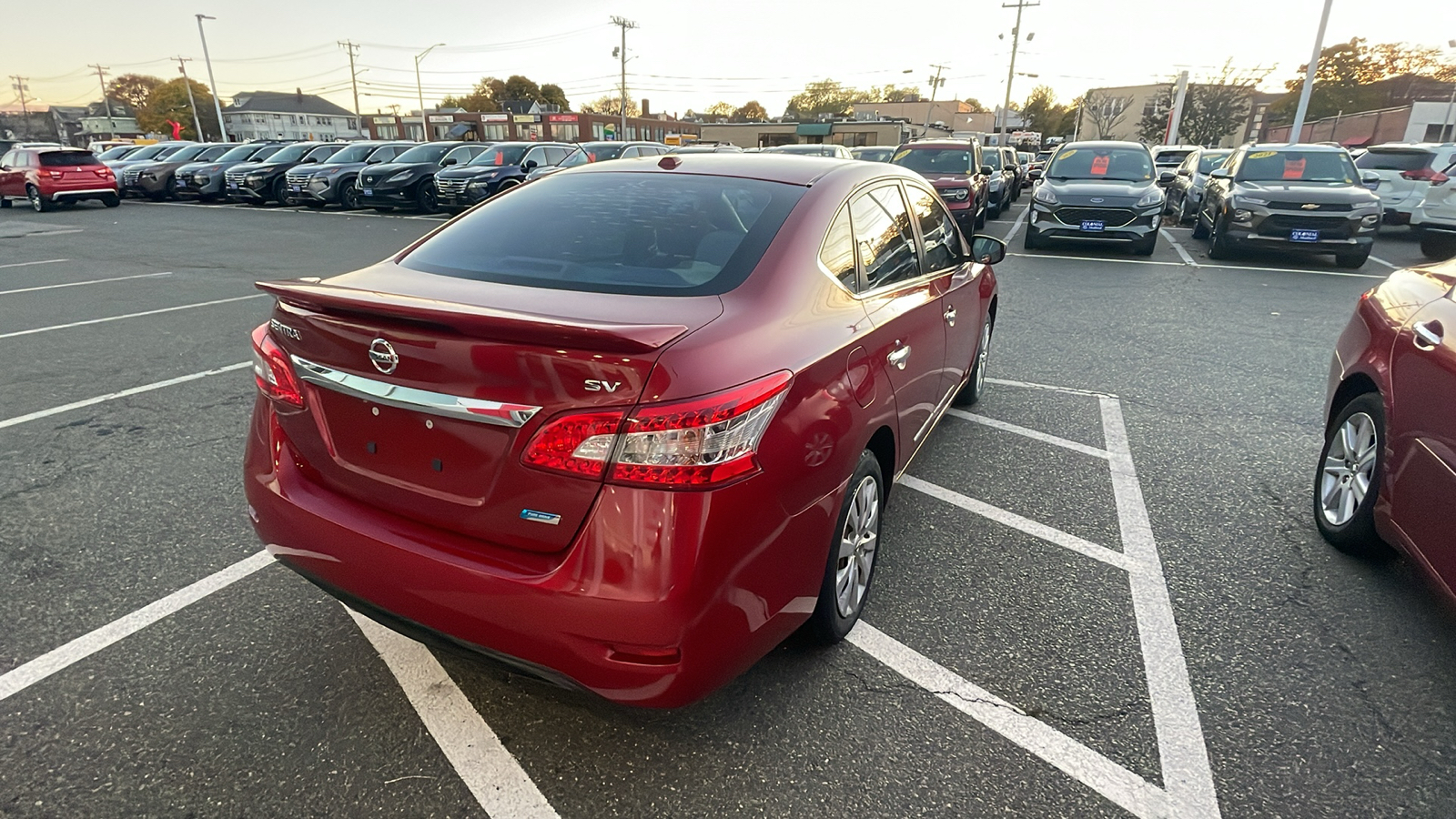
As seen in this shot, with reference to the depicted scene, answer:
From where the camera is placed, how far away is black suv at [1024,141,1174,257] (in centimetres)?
1159

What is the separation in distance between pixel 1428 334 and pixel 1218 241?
406 inches

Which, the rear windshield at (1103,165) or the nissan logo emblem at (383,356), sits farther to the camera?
the rear windshield at (1103,165)

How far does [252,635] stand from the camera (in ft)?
8.85

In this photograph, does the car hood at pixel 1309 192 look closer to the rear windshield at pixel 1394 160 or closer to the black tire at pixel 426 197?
the rear windshield at pixel 1394 160

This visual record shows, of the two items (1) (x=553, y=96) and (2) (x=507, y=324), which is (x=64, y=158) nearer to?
(2) (x=507, y=324)

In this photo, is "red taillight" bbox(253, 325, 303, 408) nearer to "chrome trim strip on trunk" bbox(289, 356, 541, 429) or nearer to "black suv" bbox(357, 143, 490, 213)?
"chrome trim strip on trunk" bbox(289, 356, 541, 429)

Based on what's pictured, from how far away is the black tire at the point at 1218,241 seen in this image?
1153 cm

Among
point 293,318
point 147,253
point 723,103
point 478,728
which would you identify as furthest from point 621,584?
point 723,103

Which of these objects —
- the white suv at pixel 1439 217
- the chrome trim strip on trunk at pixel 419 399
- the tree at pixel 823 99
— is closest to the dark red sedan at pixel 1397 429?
the chrome trim strip on trunk at pixel 419 399

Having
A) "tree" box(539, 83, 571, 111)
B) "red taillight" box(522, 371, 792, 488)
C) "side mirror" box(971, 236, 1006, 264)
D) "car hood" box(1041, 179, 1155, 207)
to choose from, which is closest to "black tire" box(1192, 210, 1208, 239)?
"car hood" box(1041, 179, 1155, 207)

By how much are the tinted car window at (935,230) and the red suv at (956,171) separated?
9607 millimetres

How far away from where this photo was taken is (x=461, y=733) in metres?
2.28

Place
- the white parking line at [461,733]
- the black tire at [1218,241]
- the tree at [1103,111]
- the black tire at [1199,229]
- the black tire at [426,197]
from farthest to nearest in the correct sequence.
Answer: the tree at [1103,111]
the black tire at [426,197]
the black tire at [1199,229]
the black tire at [1218,241]
the white parking line at [461,733]

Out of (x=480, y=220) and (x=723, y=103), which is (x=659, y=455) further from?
(x=723, y=103)
